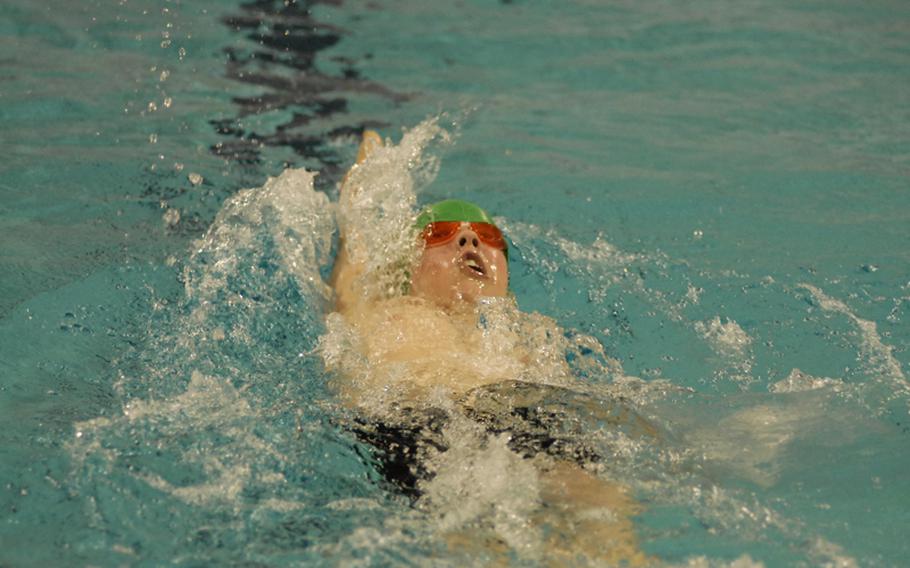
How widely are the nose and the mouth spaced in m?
0.04

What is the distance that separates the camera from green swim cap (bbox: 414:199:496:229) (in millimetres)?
3527

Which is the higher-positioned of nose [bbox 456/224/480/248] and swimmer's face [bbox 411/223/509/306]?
nose [bbox 456/224/480/248]

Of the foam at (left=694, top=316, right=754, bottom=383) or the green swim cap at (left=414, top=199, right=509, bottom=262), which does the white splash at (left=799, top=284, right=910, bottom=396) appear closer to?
the foam at (left=694, top=316, right=754, bottom=383)

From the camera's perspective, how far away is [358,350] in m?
3.09

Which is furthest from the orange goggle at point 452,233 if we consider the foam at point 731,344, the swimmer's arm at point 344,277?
the foam at point 731,344

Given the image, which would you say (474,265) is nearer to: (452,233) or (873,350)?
(452,233)

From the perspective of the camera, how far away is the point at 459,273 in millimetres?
3398

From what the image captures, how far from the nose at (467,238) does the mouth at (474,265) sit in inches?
1.6

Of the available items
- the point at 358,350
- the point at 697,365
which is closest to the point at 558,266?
the point at 697,365

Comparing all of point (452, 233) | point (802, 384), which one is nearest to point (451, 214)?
point (452, 233)

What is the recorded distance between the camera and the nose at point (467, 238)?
344 cm

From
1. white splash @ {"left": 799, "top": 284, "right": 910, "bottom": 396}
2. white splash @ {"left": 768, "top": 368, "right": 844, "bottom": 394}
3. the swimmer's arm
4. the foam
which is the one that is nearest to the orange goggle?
the swimmer's arm

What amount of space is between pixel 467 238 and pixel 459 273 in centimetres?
14

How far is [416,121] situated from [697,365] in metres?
2.73
